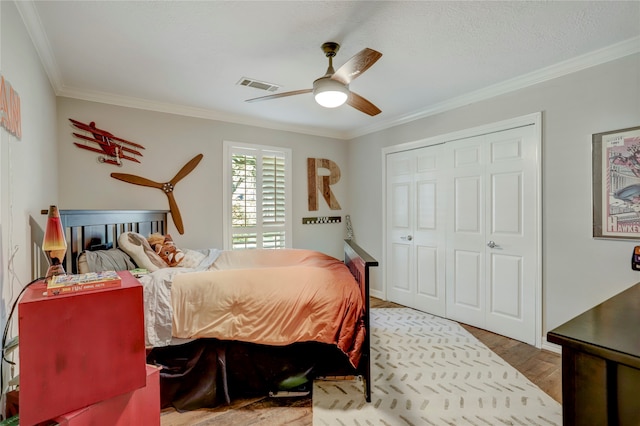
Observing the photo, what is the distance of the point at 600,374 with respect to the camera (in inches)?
29.7

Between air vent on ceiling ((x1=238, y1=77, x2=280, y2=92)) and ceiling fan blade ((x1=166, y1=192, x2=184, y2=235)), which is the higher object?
air vent on ceiling ((x1=238, y1=77, x2=280, y2=92))

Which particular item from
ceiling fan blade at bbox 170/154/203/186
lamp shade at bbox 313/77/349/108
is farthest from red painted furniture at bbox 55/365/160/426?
ceiling fan blade at bbox 170/154/203/186

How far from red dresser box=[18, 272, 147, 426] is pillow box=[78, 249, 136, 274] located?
0.95m

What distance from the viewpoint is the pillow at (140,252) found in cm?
221

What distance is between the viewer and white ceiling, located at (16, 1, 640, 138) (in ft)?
6.11

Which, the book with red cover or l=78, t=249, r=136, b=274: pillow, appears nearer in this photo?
the book with red cover

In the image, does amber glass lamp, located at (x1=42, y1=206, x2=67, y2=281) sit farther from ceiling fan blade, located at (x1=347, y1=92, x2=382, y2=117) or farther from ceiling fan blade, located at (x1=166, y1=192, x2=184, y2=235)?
ceiling fan blade, located at (x1=166, y1=192, x2=184, y2=235)

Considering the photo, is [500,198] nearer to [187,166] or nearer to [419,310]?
[419,310]

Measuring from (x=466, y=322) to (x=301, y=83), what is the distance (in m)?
3.10

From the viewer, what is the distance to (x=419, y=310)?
393 centimetres

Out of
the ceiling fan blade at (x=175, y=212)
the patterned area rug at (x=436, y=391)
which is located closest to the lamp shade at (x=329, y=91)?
the patterned area rug at (x=436, y=391)

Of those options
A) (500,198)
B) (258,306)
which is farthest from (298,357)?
(500,198)

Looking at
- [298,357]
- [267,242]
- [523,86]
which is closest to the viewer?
[298,357]

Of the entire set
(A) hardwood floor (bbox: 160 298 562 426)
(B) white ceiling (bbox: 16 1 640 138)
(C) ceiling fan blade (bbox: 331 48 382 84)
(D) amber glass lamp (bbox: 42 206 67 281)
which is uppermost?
(B) white ceiling (bbox: 16 1 640 138)
